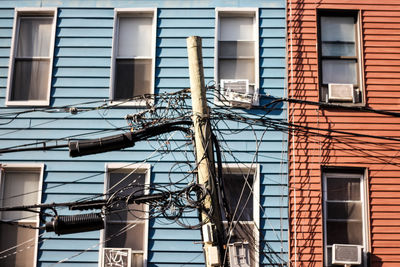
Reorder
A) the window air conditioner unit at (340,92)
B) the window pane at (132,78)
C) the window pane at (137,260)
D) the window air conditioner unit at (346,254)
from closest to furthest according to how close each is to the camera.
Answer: the window air conditioner unit at (346,254), the window pane at (137,260), the window air conditioner unit at (340,92), the window pane at (132,78)

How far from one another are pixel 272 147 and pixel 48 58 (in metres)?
4.64

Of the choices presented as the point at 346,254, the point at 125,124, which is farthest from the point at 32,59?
the point at 346,254

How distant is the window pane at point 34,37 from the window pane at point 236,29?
3399 millimetres

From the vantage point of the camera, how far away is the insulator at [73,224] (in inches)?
374

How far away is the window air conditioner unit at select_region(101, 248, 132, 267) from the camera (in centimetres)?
1136

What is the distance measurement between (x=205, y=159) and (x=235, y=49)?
3.95 meters

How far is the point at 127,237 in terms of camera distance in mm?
11883

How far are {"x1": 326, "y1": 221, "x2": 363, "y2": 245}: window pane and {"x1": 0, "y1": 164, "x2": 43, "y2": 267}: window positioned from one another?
5261 mm

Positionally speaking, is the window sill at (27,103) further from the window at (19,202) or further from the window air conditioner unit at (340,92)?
the window air conditioner unit at (340,92)

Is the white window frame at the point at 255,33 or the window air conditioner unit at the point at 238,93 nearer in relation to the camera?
the window air conditioner unit at the point at 238,93

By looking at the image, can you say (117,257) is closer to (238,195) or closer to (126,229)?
(126,229)

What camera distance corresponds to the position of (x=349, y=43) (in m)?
12.9

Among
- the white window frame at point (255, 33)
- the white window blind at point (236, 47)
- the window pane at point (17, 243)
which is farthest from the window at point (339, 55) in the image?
the window pane at point (17, 243)

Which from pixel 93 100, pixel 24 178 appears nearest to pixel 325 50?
pixel 93 100
